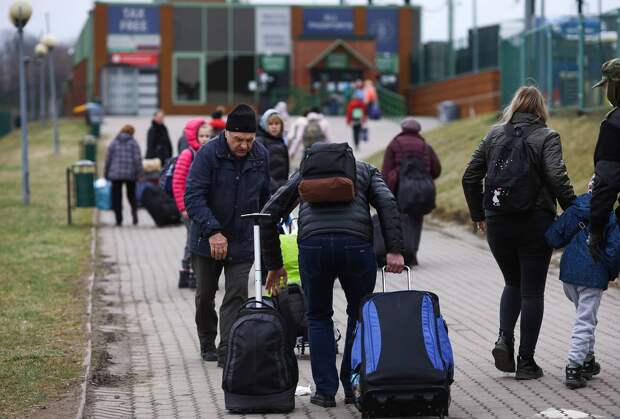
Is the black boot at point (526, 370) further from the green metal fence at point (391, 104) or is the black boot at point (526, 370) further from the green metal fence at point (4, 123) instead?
the green metal fence at point (4, 123)

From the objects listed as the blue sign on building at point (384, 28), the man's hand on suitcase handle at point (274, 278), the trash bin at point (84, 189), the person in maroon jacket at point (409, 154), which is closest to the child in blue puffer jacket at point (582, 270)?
the man's hand on suitcase handle at point (274, 278)

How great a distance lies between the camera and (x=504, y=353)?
29.0 ft

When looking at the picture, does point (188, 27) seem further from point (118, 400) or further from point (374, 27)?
point (118, 400)

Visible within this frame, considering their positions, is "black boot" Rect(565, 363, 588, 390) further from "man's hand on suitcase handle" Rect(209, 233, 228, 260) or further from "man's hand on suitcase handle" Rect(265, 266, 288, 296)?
"man's hand on suitcase handle" Rect(209, 233, 228, 260)

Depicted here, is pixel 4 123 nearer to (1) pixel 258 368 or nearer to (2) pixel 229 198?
(2) pixel 229 198

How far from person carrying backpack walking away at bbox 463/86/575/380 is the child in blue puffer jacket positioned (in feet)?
0.41

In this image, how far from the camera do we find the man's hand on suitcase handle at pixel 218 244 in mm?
9258

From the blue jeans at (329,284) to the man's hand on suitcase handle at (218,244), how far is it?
1320 millimetres

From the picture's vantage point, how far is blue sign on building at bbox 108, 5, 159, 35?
64.0m

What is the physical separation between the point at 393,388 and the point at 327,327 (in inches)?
34.2

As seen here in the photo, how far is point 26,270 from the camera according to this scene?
1591cm

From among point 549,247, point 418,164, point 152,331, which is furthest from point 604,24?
point 549,247

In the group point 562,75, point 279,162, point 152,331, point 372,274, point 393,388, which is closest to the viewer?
point 393,388

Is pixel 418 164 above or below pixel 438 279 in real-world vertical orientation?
above
